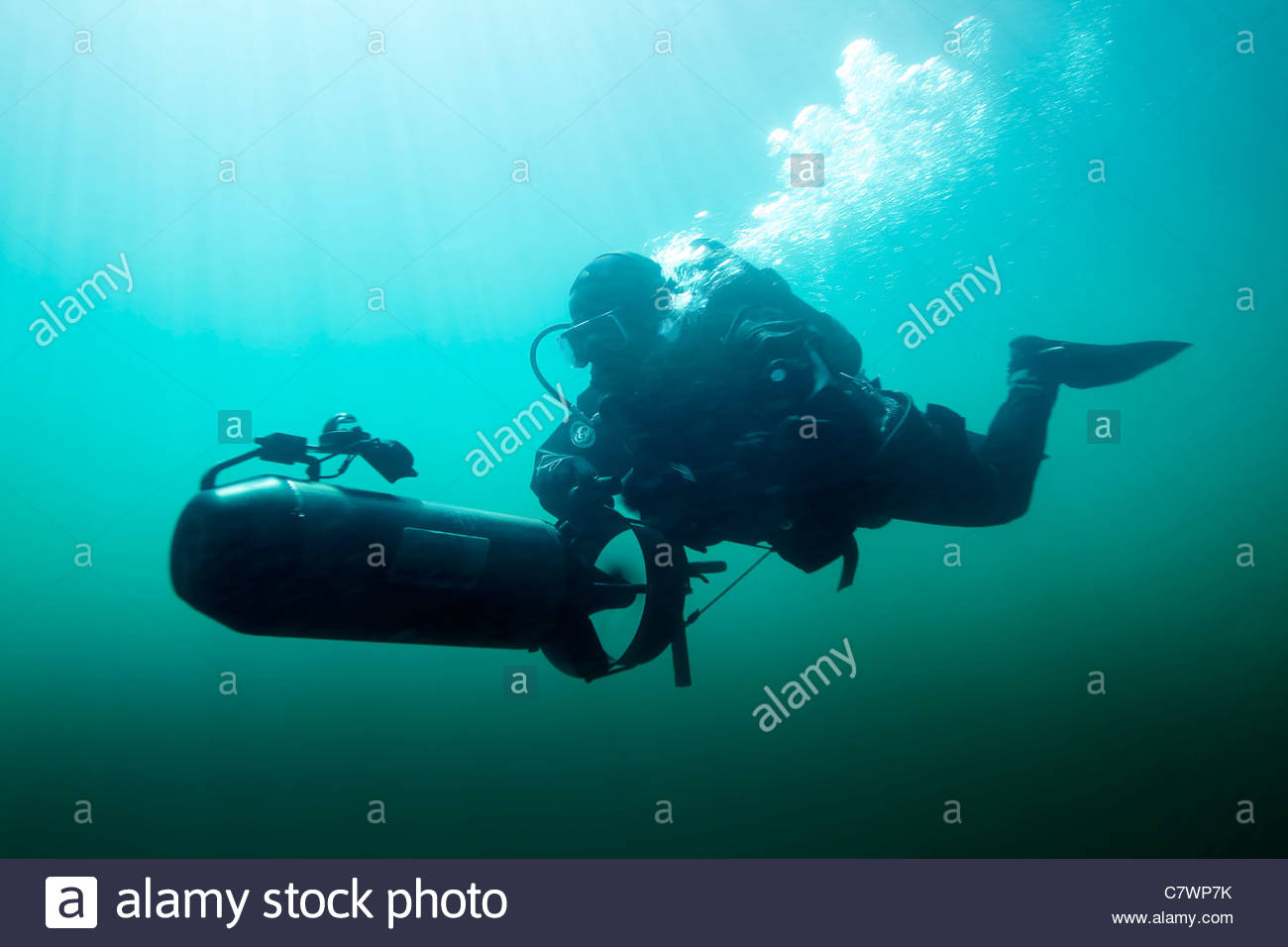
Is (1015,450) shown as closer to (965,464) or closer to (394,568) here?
(965,464)

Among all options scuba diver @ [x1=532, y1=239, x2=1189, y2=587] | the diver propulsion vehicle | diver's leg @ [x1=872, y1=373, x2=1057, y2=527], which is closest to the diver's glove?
scuba diver @ [x1=532, y1=239, x2=1189, y2=587]

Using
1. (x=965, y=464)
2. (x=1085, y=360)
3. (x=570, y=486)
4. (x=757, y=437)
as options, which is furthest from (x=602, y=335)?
(x=1085, y=360)

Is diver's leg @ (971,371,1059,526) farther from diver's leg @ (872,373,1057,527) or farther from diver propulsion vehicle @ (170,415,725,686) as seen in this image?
diver propulsion vehicle @ (170,415,725,686)

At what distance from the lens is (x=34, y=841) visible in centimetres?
2255

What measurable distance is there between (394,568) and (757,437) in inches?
68.4

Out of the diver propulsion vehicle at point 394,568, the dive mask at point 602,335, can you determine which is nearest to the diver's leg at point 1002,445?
the diver propulsion vehicle at point 394,568

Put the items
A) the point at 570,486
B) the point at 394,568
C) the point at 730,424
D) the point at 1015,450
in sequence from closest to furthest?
the point at 394,568 → the point at 730,424 → the point at 570,486 → the point at 1015,450

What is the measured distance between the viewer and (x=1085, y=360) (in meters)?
4.45


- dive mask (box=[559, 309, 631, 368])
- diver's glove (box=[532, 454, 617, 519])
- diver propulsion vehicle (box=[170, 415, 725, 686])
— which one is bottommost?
diver propulsion vehicle (box=[170, 415, 725, 686])

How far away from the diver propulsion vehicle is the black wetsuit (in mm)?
373

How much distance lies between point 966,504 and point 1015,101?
1403cm

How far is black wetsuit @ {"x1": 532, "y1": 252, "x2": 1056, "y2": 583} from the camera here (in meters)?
2.77

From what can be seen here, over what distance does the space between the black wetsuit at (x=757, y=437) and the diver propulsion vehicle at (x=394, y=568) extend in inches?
14.7

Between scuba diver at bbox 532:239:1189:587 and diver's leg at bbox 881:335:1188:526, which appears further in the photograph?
diver's leg at bbox 881:335:1188:526
